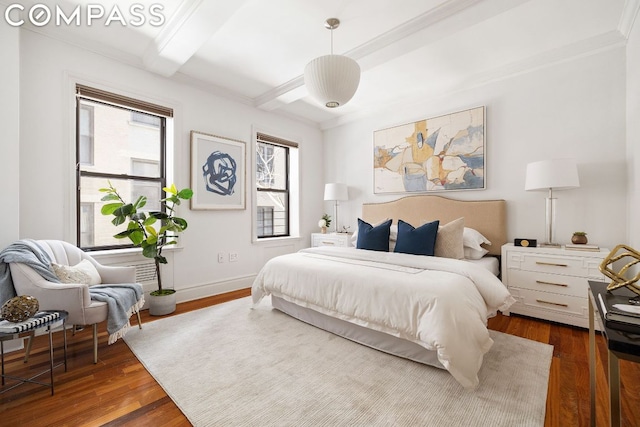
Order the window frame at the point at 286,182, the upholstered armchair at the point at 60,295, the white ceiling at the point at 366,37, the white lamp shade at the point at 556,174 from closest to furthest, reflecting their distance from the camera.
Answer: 1. the upholstered armchair at the point at 60,295
2. the white ceiling at the point at 366,37
3. the white lamp shade at the point at 556,174
4. the window frame at the point at 286,182

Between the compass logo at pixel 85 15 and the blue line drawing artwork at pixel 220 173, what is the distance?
157cm

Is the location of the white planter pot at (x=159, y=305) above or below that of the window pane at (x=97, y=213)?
below

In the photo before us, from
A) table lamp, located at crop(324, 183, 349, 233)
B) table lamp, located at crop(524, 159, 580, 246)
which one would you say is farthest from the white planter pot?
table lamp, located at crop(524, 159, 580, 246)

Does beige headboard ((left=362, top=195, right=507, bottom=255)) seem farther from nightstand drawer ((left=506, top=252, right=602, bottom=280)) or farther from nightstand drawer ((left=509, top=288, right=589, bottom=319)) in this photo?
nightstand drawer ((left=509, top=288, right=589, bottom=319))

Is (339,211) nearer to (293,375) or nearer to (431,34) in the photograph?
(431,34)

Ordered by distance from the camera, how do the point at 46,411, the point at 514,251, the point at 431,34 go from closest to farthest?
1. the point at 46,411
2. the point at 431,34
3. the point at 514,251

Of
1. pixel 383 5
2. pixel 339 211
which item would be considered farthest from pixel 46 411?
pixel 339 211

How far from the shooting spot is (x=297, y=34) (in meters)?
2.73

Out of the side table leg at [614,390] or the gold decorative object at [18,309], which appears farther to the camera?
the gold decorative object at [18,309]

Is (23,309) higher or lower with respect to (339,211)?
lower

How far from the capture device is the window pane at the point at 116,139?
3.04m

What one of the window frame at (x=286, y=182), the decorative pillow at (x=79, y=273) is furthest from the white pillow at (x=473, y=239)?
the decorative pillow at (x=79, y=273)

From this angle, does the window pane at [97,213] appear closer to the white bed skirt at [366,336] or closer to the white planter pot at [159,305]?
the white planter pot at [159,305]

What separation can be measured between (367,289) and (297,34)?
241 centimetres
